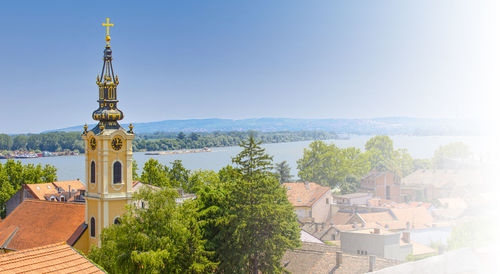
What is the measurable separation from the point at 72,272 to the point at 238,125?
100761 mm

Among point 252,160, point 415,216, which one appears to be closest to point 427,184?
point 415,216

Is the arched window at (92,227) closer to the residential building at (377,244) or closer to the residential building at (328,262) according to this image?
the residential building at (328,262)

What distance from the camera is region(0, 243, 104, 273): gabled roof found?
19.6 feet

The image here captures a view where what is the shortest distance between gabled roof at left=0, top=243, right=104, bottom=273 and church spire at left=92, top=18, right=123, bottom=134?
489 inches

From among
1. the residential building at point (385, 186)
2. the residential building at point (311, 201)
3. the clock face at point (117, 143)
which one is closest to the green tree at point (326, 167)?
the residential building at point (385, 186)

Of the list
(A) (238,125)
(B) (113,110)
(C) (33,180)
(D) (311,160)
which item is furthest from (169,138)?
(B) (113,110)

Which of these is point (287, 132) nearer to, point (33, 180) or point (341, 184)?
point (341, 184)

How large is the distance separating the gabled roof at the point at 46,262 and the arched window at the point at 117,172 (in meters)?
12.2

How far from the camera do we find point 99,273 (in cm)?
613

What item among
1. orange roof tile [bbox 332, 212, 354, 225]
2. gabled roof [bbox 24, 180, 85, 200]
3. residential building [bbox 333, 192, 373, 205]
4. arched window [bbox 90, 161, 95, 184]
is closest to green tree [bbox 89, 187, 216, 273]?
arched window [bbox 90, 161, 95, 184]

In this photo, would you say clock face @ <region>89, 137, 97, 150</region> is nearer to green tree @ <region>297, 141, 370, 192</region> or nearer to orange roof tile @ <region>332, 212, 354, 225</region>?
orange roof tile @ <region>332, 212, 354, 225</region>

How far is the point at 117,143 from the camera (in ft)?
60.5

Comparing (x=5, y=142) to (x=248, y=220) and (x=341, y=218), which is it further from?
(x=248, y=220)

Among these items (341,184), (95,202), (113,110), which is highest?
(113,110)
